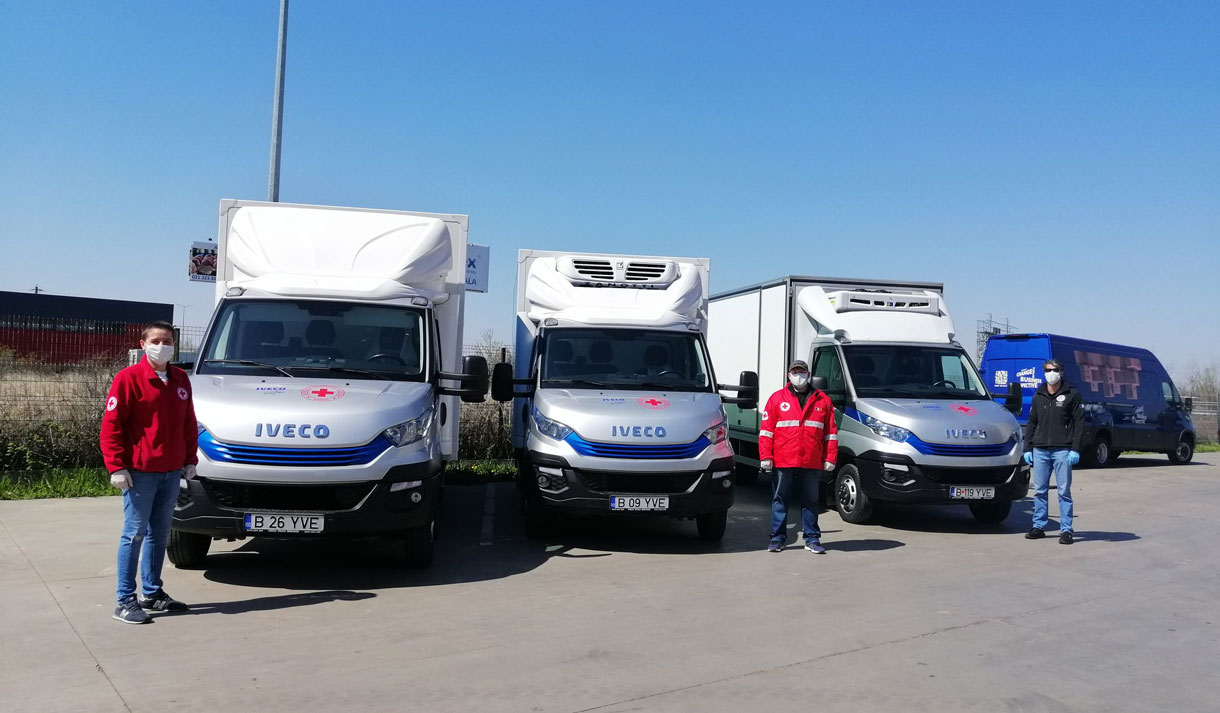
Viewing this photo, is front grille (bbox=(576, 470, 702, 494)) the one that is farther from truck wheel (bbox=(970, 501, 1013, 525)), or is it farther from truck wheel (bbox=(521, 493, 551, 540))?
truck wheel (bbox=(970, 501, 1013, 525))

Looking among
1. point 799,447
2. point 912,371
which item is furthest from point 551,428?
point 912,371

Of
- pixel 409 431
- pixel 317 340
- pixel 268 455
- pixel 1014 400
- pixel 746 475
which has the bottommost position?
pixel 746 475

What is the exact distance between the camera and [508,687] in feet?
16.7

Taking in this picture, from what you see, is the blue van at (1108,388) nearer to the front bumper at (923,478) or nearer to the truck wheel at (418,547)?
the front bumper at (923,478)

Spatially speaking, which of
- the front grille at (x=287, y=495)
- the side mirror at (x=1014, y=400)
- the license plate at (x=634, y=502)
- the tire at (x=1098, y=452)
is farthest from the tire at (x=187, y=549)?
the tire at (x=1098, y=452)

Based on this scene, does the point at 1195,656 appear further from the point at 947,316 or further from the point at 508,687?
the point at 947,316

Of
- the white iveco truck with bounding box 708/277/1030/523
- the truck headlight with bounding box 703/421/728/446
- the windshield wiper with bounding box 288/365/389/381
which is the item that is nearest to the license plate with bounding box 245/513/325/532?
the windshield wiper with bounding box 288/365/389/381

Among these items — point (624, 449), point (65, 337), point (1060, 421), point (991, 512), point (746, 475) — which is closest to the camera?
point (624, 449)

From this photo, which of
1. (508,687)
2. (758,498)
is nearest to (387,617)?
(508,687)

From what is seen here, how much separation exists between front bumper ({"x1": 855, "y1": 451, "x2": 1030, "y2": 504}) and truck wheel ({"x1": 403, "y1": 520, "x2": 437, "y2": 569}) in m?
5.23

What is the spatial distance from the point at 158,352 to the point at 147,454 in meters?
0.66

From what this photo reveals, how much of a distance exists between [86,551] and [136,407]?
3.15 m

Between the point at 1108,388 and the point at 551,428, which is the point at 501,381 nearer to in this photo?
the point at 551,428

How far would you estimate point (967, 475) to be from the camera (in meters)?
10.5
